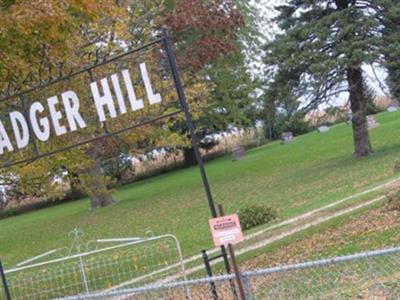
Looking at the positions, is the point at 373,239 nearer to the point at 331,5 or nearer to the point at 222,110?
the point at 331,5

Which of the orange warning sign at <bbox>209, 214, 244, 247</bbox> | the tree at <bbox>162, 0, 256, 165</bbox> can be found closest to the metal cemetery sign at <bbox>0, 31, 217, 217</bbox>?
the orange warning sign at <bbox>209, 214, 244, 247</bbox>

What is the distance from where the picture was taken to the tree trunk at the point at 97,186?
14.9 meters

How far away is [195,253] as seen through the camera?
42.9 ft

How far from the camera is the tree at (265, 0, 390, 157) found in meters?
23.4

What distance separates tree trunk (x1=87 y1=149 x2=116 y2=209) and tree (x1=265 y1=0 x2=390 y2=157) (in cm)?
714

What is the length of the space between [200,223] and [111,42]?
5119 mm

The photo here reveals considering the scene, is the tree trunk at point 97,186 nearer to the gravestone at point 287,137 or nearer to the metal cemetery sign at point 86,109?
the metal cemetery sign at point 86,109

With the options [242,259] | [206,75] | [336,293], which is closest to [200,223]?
[242,259]

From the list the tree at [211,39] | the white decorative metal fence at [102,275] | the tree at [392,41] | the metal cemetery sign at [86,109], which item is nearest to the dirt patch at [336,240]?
the white decorative metal fence at [102,275]

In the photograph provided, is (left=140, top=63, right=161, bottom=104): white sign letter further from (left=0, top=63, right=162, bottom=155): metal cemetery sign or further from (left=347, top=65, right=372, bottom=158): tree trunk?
(left=347, top=65, right=372, bottom=158): tree trunk

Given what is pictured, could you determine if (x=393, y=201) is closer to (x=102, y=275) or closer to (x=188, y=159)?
(x=102, y=275)

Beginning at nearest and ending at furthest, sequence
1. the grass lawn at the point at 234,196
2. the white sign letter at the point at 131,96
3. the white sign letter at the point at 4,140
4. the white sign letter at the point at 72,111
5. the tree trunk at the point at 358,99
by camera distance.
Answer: the white sign letter at the point at 131,96 → the white sign letter at the point at 72,111 → the white sign letter at the point at 4,140 → the grass lawn at the point at 234,196 → the tree trunk at the point at 358,99

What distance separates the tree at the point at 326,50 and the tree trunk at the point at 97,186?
7137mm

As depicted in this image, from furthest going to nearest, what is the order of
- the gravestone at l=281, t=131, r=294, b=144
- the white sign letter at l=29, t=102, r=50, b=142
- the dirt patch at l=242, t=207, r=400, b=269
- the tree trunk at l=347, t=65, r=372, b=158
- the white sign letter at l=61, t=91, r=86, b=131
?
the gravestone at l=281, t=131, r=294, b=144
the tree trunk at l=347, t=65, r=372, b=158
the dirt patch at l=242, t=207, r=400, b=269
the white sign letter at l=29, t=102, r=50, b=142
the white sign letter at l=61, t=91, r=86, b=131
